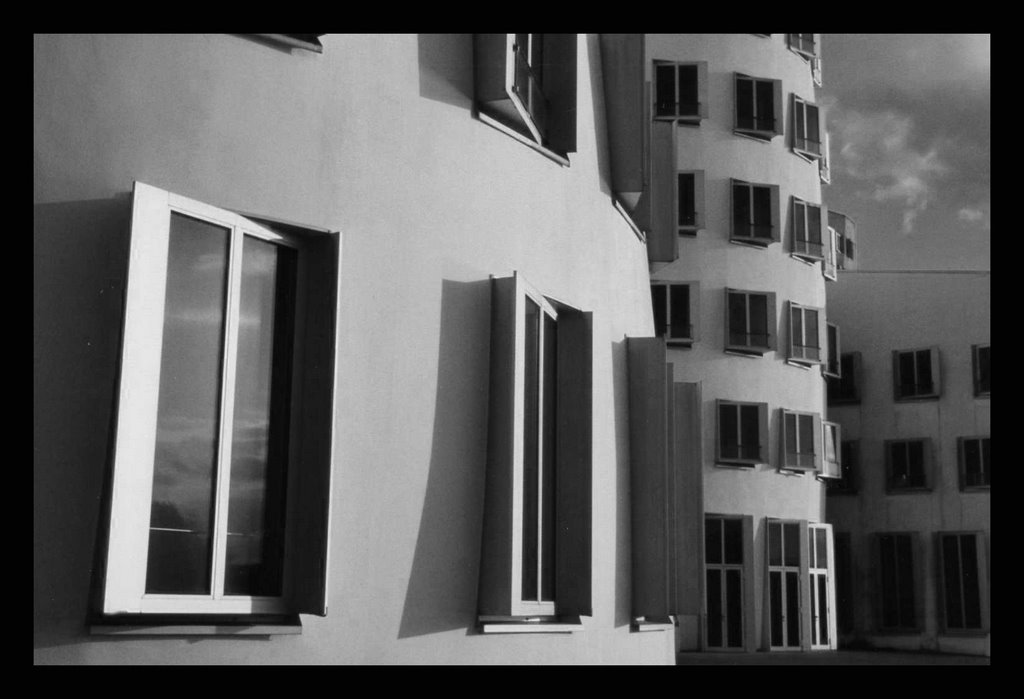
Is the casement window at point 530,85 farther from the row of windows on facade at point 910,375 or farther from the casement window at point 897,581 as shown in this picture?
the casement window at point 897,581

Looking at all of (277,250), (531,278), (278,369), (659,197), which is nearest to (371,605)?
(278,369)

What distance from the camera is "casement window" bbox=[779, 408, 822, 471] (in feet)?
86.1

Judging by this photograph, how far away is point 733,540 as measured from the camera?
83.3ft

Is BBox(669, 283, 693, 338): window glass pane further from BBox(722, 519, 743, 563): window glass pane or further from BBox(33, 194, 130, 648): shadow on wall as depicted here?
BBox(33, 194, 130, 648): shadow on wall

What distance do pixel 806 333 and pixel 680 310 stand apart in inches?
134

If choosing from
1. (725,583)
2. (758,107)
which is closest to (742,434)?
(725,583)

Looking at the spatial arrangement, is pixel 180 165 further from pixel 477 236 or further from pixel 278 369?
pixel 477 236

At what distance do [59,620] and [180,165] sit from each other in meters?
1.70

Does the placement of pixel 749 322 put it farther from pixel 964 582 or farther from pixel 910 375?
pixel 964 582

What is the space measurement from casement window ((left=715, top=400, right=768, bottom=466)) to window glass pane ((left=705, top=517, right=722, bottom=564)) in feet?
4.09

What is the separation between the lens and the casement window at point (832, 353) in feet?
92.6

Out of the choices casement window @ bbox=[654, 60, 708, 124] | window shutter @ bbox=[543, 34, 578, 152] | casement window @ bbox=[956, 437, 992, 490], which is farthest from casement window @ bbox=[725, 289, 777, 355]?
window shutter @ bbox=[543, 34, 578, 152]

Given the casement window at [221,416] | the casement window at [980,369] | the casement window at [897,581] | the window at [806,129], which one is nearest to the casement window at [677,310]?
the window at [806,129]

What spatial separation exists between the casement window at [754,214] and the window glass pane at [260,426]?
73.8ft
